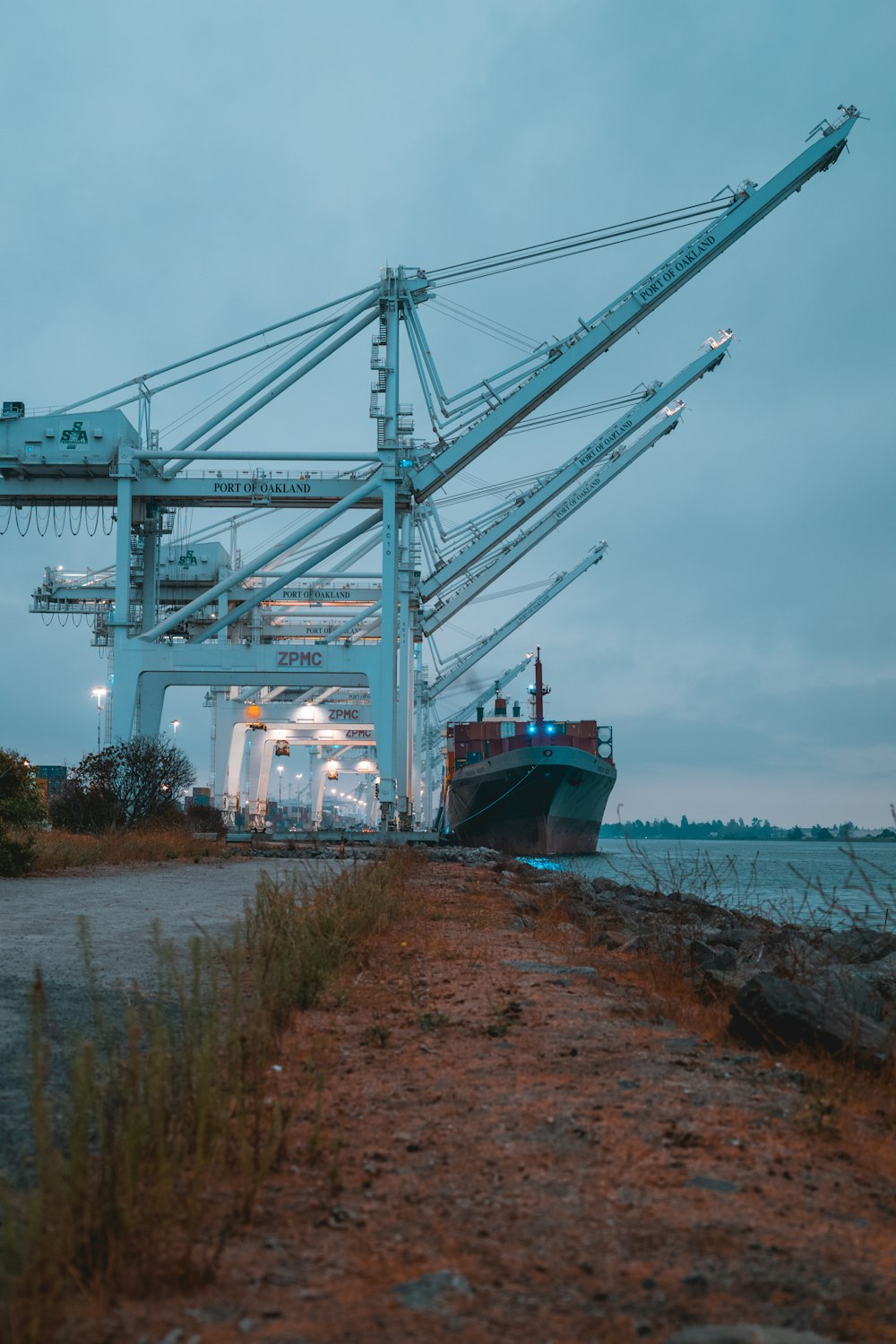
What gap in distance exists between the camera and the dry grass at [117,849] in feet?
48.3

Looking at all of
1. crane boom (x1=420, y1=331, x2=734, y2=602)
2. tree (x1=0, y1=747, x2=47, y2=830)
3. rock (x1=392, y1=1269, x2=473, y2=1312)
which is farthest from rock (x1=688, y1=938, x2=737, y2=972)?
crane boom (x1=420, y1=331, x2=734, y2=602)

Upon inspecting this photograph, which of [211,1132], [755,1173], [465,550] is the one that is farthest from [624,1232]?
[465,550]

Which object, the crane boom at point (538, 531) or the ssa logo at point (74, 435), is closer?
the ssa logo at point (74, 435)

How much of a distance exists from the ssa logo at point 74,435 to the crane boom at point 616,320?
8506mm

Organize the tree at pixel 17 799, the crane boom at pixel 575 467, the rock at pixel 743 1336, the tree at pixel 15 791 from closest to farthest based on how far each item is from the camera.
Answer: the rock at pixel 743 1336, the tree at pixel 17 799, the tree at pixel 15 791, the crane boom at pixel 575 467

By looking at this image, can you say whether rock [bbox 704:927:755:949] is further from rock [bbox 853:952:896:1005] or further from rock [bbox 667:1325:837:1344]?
rock [bbox 667:1325:837:1344]

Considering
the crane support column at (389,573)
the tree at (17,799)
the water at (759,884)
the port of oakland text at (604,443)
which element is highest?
the port of oakland text at (604,443)

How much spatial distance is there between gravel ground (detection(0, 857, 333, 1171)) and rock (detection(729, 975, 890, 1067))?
8.61 ft

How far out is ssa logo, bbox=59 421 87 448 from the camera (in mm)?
27031

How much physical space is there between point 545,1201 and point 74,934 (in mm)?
5651

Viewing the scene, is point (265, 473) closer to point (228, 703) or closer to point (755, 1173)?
point (228, 703)

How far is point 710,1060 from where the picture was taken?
4.41 meters

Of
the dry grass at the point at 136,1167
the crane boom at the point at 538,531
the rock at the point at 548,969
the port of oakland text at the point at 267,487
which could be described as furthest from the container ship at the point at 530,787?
the dry grass at the point at 136,1167

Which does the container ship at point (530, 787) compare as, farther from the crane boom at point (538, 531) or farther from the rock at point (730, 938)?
the rock at point (730, 938)
